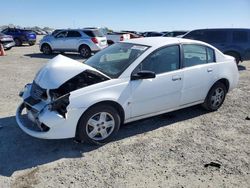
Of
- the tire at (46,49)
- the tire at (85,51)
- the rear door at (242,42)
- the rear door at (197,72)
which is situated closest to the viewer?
the rear door at (197,72)

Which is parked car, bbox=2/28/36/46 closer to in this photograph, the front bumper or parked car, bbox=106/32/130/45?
parked car, bbox=106/32/130/45

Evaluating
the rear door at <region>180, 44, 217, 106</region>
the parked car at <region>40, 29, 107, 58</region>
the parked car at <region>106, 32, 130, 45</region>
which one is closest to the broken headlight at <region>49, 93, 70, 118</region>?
the rear door at <region>180, 44, 217, 106</region>

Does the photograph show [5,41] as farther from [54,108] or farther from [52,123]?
[52,123]

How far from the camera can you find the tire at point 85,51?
16.5m

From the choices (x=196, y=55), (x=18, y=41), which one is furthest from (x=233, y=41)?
(x=18, y=41)

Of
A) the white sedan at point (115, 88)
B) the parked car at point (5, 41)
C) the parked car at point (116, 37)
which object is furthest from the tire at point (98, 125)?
the parked car at point (116, 37)

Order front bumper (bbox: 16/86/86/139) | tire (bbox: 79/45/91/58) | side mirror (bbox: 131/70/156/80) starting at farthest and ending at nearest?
tire (bbox: 79/45/91/58) < side mirror (bbox: 131/70/156/80) < front bumper (bbox: 16/86/86/139)

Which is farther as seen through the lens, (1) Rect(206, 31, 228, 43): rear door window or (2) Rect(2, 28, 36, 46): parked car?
(2) Rect(2, 28, 36, 46): parked car

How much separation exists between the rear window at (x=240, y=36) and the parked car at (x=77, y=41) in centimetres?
754

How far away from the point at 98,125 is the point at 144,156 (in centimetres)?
85

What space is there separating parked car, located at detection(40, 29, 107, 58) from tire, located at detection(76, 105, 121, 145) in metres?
12.3

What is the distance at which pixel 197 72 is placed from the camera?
535cm

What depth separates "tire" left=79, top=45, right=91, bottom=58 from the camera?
16547 mm

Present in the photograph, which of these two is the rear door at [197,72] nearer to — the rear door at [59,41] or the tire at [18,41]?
the rear door at [59,41]
